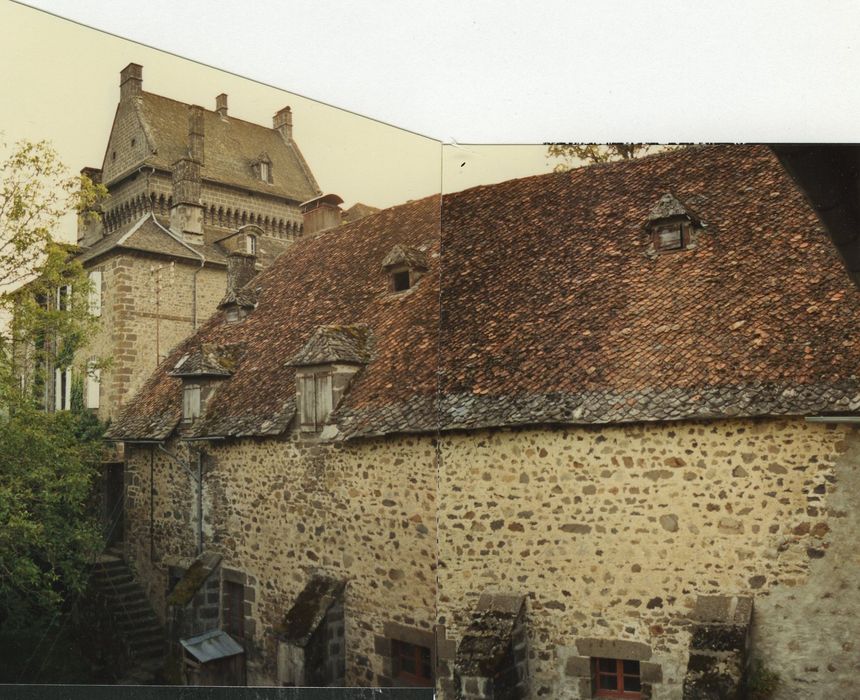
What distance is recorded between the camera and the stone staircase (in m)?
4.22

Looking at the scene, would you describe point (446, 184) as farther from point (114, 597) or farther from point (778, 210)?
point (114, 597)

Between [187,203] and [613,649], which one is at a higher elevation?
[187,203]

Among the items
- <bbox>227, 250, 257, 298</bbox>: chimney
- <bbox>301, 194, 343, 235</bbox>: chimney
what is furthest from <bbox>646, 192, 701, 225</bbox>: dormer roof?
<bbox>227, 250, 257, 298</bbox>: chimney

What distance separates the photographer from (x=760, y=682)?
4648 mm

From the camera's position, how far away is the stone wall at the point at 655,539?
15.1 ft

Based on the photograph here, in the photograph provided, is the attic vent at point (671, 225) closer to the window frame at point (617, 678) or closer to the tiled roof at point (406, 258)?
the tiled roof at point (406, 258)

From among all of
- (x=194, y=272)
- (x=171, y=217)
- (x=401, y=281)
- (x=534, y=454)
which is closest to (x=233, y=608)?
(x=194, y=272)

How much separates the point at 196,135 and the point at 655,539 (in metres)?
3.70

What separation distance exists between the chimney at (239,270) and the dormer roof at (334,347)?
55cm

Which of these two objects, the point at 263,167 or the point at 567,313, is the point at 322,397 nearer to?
the point at 263,167

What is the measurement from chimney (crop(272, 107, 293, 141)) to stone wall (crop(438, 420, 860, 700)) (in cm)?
224

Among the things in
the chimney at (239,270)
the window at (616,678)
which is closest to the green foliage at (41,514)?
the chimney at (239,270)

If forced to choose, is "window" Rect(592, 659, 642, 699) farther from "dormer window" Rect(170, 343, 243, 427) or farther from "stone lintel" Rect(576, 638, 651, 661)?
"dormer window" Rect(170, 343, 243, 427)

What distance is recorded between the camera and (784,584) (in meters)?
4.66
